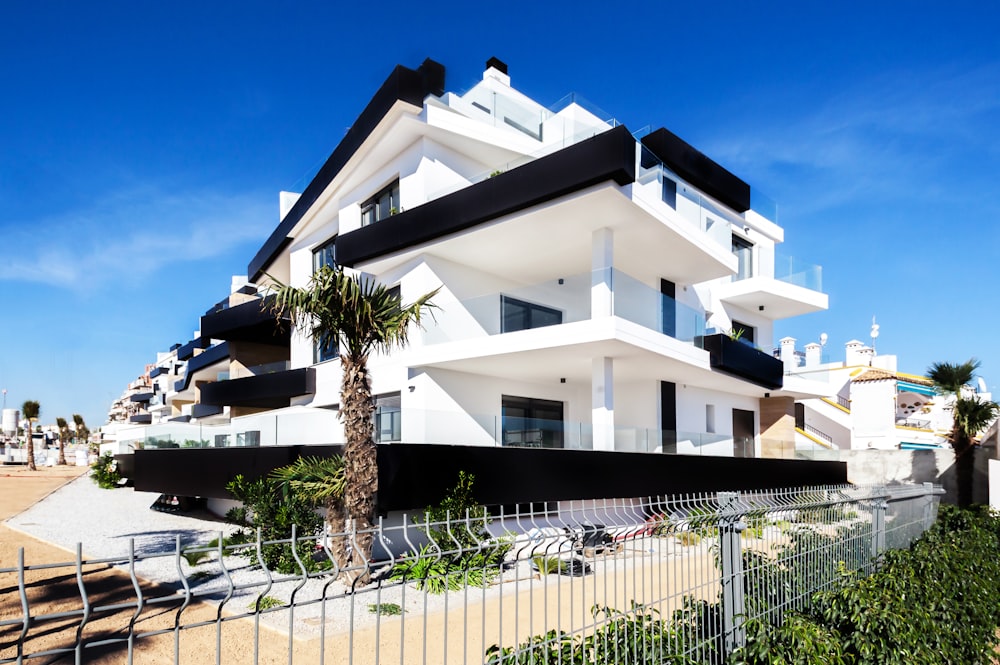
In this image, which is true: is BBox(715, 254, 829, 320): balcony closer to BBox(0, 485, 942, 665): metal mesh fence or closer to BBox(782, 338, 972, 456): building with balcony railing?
BBox(782, 338, 972, 456): building with balcony railing

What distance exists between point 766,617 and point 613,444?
11.9m

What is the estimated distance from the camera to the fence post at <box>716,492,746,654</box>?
5.36 metres

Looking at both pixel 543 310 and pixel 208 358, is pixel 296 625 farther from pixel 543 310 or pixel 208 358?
pixel 208 358

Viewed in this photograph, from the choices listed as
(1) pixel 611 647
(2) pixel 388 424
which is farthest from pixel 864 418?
(1) pixel 611 647

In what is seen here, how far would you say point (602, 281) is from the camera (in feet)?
55.0

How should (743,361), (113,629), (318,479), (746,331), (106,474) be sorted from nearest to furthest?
(113,629)
(318,479)
(743,361)
(746,331)
(106,474)

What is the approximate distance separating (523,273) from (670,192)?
5164mm

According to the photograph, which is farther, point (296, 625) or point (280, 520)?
point (280, 520)

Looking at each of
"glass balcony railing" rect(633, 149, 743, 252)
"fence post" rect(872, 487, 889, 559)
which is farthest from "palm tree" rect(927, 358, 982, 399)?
"fence post" rect(872, 487, 889, 559)

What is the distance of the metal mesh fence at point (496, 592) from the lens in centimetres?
342

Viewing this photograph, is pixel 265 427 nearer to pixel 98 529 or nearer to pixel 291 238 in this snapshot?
pixel 98 529

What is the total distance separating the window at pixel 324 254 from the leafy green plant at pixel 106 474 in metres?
14.2

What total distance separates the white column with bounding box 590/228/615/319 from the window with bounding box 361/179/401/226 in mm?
6427

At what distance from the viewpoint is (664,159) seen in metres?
25.0
